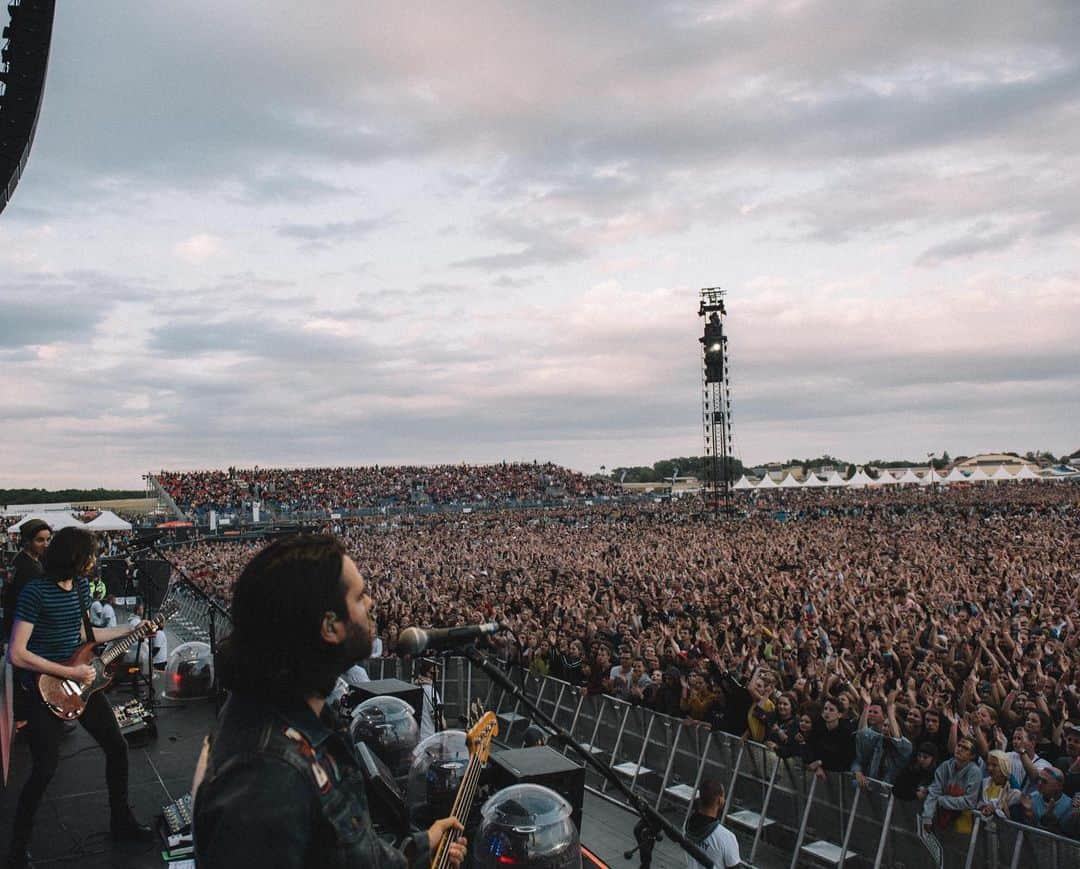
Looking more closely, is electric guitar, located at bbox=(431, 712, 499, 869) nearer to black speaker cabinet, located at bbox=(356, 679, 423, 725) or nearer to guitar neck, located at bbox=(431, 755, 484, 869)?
guitar neck, located at bbox=(431, 755, 484, 869)

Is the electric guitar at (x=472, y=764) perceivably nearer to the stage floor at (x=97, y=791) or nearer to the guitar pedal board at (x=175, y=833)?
the guitar pedal board at (x=175, y=833)

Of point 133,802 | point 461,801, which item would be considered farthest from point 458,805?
point 133,802

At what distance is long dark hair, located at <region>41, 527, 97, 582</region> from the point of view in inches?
154

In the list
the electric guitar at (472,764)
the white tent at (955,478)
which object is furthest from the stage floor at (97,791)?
the white tent at (955,478)

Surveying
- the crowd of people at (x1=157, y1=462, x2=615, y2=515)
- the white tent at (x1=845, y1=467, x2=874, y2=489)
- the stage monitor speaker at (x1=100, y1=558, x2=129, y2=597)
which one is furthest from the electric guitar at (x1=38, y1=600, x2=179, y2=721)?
the white tent at (x1=845, y1=467, x2=874, y2=489)

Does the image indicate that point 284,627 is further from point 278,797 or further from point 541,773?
point 541,773

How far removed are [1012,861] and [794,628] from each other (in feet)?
22.6

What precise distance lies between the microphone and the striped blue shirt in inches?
99.2

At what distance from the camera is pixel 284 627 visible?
1497 millimetres

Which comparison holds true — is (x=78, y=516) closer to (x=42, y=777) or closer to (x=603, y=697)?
(x=603, y=697)

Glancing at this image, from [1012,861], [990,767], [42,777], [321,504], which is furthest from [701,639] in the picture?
[321,504]

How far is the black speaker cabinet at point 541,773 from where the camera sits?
3.53 m

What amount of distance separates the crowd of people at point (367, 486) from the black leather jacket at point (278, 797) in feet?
143

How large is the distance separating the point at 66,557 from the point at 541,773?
8.27 ft
